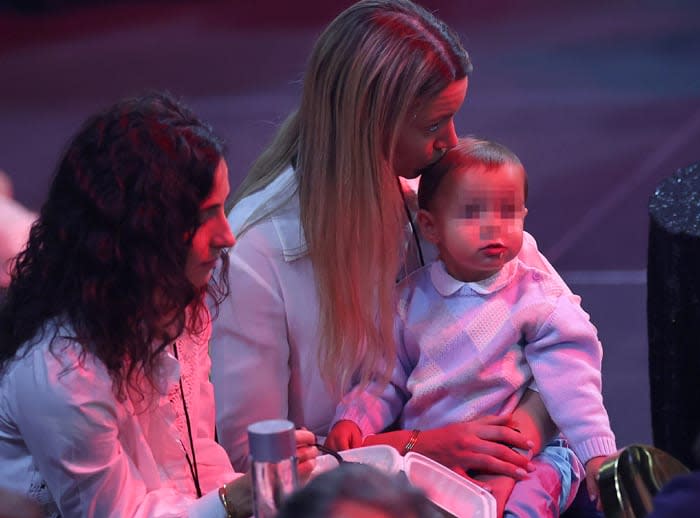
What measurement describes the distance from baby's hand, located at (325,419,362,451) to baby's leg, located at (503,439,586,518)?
1.18 ft

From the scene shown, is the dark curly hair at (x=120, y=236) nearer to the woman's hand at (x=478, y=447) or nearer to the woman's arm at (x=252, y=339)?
the woman's arm at (x=252, y=339)

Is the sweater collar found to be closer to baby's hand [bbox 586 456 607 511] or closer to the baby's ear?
the baby's ear

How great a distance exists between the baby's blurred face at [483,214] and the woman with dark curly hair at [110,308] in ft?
2.05

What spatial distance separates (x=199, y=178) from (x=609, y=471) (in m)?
0.87

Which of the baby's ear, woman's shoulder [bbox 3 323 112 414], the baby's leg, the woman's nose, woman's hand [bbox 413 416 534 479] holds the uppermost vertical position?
the woman's nose

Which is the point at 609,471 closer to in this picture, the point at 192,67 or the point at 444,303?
the point at 444,303

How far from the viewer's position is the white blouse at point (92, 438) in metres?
2.07

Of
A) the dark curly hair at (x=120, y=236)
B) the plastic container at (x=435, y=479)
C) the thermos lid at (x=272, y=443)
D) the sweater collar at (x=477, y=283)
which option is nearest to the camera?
the thermos lid at (x=272, y=443)

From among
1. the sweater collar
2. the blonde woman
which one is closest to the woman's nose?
the blonde woman

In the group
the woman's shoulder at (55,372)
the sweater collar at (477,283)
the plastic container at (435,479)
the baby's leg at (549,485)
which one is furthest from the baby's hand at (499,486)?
the woman's shoulder at (55,372)

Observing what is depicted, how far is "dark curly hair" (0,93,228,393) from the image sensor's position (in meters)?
2.06

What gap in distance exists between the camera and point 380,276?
2.70 metres

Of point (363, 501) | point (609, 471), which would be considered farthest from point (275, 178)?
point (363, 501)

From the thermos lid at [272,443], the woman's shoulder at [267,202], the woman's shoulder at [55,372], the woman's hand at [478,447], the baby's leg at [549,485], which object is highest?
the woman's shoulder at [267,202]
